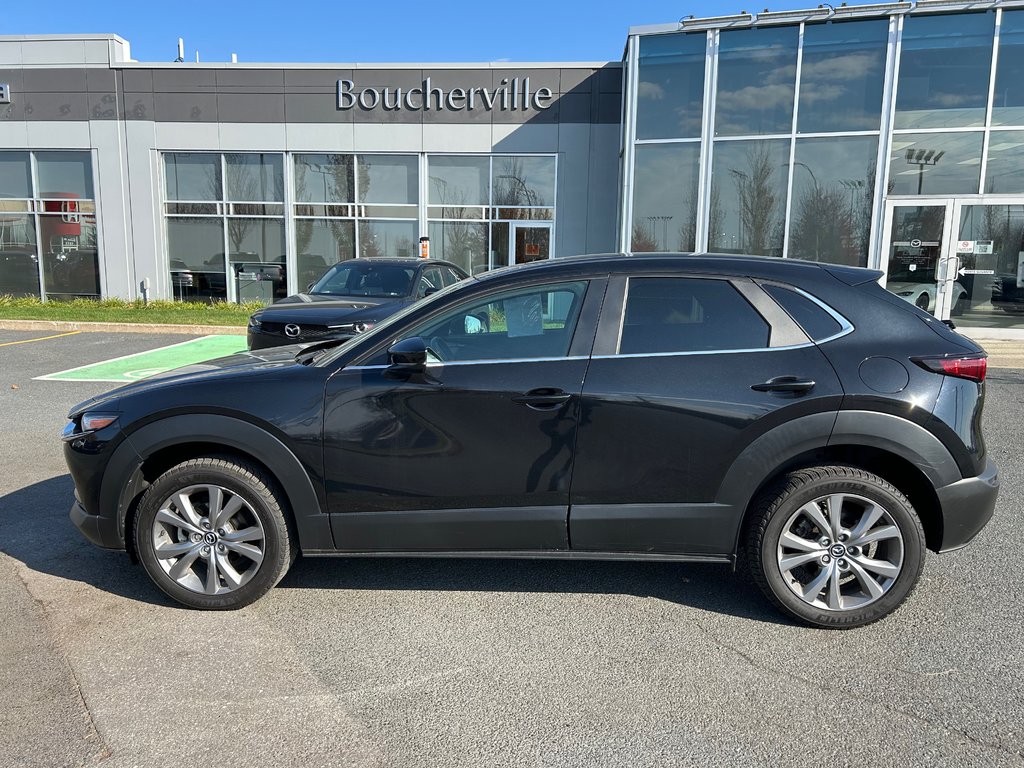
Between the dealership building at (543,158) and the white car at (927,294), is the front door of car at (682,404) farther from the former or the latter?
the white car at (927,294)

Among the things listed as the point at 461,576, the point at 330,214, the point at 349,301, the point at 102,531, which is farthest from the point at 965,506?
the point at 330,214

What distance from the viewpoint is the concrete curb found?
15.1m

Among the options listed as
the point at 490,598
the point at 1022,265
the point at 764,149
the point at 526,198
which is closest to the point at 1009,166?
the point at 1022,265

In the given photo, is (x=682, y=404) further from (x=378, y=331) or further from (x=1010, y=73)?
(x=1010, y=73)

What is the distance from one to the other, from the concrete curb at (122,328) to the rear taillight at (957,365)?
13786 mm

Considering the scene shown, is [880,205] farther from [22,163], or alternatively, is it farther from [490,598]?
[22,163]

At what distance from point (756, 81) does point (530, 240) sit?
698cm

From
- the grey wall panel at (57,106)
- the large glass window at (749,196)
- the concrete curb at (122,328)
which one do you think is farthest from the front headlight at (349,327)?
the grey wall panel at (57,106)

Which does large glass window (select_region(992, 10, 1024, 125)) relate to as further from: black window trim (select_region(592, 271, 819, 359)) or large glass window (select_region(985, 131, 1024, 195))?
black window trim (select_region(592, 271, 819, 359))

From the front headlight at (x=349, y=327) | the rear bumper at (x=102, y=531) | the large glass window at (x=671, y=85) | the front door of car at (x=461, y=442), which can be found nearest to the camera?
the front door of car at (x=461, y=442)

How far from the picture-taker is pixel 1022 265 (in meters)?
Answer: 13.8

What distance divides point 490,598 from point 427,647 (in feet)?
1.81

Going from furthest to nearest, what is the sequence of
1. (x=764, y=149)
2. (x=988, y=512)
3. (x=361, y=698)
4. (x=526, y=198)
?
(x=526, y=198)
(x=764, y=149)
(x=988, y=512)
(x=361, y=698)

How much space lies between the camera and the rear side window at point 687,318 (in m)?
3.42
